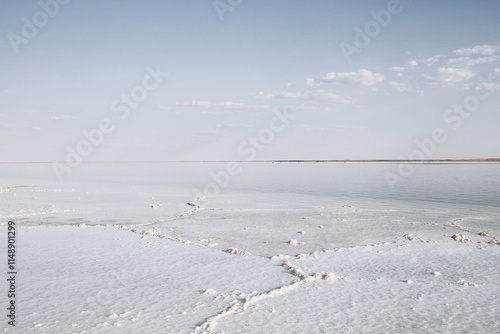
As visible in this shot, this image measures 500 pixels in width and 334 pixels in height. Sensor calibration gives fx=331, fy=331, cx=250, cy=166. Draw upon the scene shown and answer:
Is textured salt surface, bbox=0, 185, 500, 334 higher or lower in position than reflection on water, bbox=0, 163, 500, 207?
lower

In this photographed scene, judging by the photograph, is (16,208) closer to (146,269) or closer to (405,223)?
(146,269)

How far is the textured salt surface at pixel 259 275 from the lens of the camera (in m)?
5.77

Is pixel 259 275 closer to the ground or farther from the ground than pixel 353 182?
closer to the ground

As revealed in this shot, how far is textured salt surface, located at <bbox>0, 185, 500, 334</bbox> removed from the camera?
5773 millimetres

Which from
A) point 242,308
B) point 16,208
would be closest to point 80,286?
point 242,308

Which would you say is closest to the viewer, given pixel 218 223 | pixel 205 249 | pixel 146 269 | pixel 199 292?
pixel 199 292

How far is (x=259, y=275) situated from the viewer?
26.1ft

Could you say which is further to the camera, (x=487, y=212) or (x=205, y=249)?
(x=487, y=212)

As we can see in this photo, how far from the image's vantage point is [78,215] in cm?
1677

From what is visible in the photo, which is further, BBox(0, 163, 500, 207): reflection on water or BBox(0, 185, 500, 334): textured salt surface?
BBox(0, 163, 500, 207): reflection on water

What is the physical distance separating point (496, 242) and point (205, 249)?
9.43m

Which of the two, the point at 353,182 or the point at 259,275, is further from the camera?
the point at 353,182

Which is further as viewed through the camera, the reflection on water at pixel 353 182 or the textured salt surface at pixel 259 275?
the reflection on water at pixel 353 182

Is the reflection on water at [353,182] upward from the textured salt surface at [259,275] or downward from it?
upward
